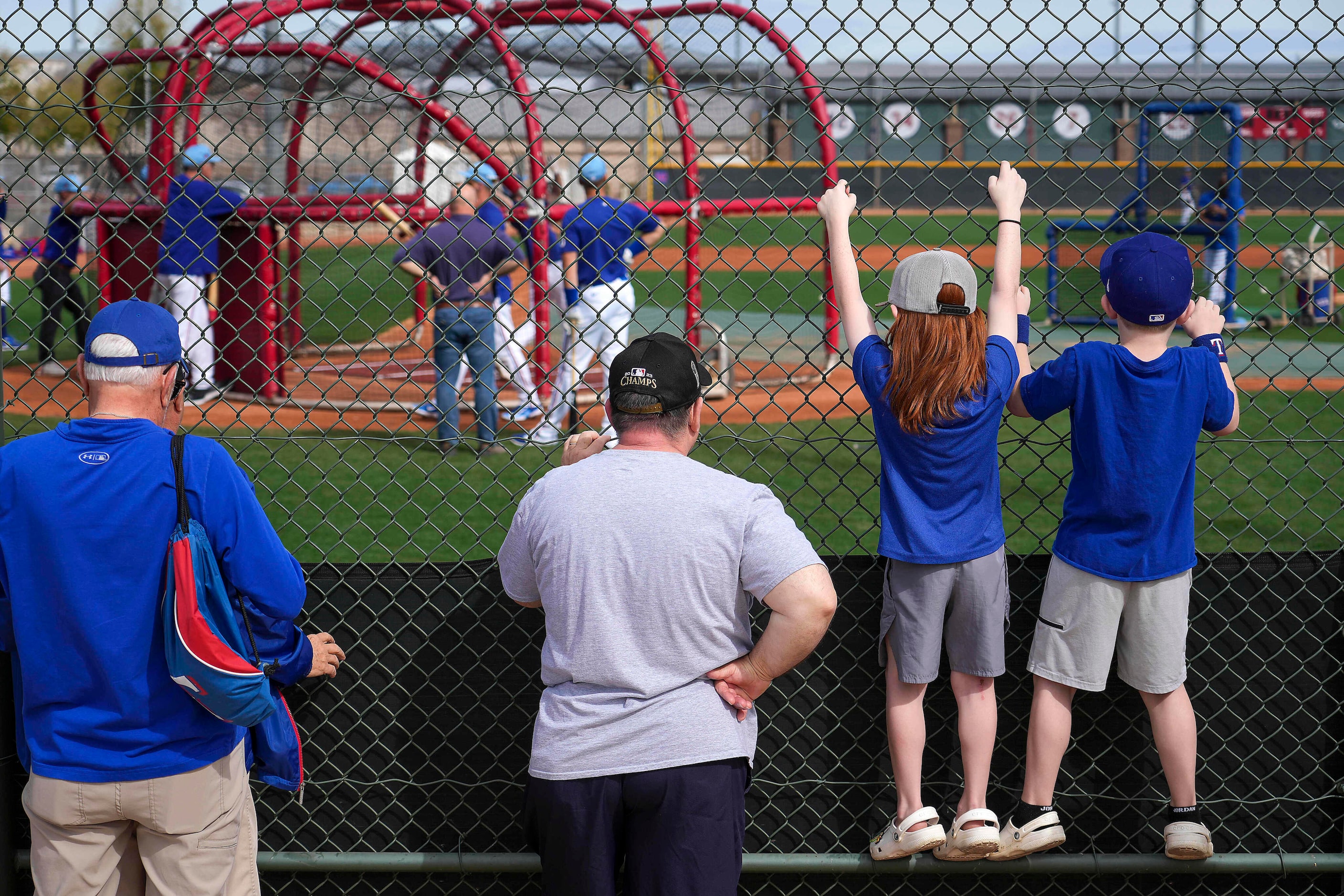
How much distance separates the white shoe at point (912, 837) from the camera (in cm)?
290

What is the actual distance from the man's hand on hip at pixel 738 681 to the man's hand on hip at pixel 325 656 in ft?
3.77

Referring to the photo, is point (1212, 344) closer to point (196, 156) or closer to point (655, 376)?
point (655, 376)

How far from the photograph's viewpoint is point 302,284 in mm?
15141

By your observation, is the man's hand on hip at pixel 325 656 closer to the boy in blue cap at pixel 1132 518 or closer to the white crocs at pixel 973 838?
the white crocs at pixel 973 838

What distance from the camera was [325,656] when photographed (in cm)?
301

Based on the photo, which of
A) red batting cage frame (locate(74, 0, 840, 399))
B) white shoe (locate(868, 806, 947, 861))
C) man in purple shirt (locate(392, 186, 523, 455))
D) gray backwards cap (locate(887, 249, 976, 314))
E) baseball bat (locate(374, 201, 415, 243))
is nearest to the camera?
gray backwards cap (locate(887, 249, 976, 314))

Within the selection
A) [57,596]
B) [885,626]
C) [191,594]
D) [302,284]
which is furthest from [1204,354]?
[302,284]

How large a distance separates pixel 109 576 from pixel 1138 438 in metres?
2.28

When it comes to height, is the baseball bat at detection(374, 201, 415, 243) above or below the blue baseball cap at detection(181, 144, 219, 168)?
below

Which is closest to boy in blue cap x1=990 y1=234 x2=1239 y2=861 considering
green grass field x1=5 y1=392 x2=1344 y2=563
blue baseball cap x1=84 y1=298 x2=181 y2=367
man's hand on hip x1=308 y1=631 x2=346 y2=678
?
man's hand on hip x1=308 y1=631 x2=346 y2=678

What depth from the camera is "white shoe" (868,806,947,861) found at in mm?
2900

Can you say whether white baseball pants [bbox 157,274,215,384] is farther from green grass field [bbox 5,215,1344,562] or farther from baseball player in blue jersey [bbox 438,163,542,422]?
baseball player in blue jersey [bbox 438,163,542,422]

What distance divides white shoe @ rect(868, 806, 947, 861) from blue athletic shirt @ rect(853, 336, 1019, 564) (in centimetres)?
65

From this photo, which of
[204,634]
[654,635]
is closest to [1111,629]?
[654,635]
